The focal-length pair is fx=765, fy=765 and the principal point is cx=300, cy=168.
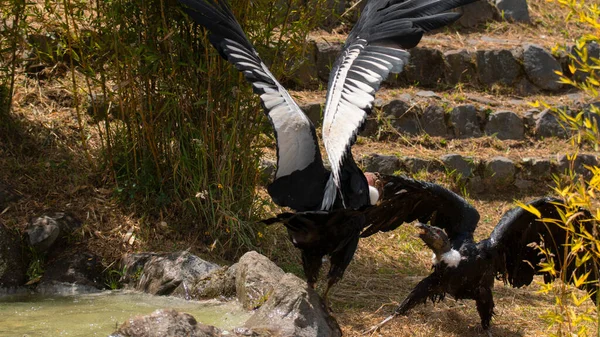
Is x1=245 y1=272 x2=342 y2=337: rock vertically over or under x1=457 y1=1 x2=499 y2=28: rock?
under

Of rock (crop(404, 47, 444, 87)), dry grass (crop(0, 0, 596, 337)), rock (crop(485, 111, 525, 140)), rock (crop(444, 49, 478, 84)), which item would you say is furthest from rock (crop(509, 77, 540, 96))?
dry grass (crop(0, 0, 596, 337))

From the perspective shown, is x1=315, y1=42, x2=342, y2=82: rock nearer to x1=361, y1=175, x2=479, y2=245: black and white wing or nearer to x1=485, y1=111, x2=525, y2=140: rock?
x1=485, y1=111, x2=525, y2=140: rock

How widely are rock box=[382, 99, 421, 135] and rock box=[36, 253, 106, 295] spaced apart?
362 centimetres

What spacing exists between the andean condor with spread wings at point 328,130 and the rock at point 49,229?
178 centimetres

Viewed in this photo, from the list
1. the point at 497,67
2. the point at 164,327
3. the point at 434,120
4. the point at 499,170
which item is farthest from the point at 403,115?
the point at 164,327

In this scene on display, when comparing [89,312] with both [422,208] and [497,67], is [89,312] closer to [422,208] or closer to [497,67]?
[422,208]

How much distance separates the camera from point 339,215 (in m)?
3.97

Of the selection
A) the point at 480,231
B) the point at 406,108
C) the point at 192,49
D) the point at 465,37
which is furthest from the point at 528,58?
the point at 192,49

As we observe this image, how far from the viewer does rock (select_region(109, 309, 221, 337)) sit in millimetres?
3205

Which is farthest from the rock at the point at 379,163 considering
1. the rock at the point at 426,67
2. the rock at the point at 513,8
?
the rock at the point at 513,8

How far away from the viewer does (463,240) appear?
14.6 ft

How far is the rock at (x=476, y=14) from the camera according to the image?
30.3ft

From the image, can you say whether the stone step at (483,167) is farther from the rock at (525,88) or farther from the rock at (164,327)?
the rock at (164,327)

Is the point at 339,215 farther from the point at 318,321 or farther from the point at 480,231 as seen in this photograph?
the point at 480,231
